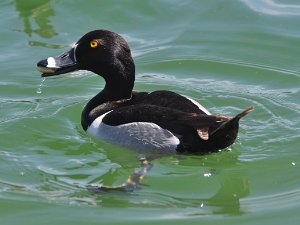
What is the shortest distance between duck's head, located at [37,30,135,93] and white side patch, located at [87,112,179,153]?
68 cm

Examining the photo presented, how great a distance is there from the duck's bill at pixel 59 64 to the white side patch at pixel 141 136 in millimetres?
917

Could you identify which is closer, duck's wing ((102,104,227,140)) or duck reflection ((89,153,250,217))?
duck reflection ((89,153,250,217))

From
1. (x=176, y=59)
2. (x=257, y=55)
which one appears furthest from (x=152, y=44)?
(x=257, y=55)

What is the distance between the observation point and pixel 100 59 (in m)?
9.62

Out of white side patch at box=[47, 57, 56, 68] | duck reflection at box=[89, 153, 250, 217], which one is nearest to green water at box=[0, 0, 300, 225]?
duck reflection at box=[89, 153, 250, 217]

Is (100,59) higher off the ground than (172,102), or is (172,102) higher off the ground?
(100,59)

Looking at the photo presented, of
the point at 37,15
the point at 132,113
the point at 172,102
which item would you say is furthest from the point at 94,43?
the point at 37,15

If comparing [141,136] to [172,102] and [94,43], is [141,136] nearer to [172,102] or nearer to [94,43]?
[172,102]

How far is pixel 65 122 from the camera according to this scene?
999cm

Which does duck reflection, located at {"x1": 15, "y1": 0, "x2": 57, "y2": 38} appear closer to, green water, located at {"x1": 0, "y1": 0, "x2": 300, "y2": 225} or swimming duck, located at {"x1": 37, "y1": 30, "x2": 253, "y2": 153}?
green water, located at {"x1": 0, "y1": 0, "x2": 300, "y2": 225}

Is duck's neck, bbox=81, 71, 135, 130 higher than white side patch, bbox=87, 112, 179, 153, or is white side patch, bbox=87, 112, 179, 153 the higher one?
duck's neck, bbox=81, 71, 135, 130

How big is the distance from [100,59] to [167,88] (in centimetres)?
150

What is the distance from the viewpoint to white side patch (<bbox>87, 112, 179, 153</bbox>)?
28.8 feet

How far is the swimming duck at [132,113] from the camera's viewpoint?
338 inches
